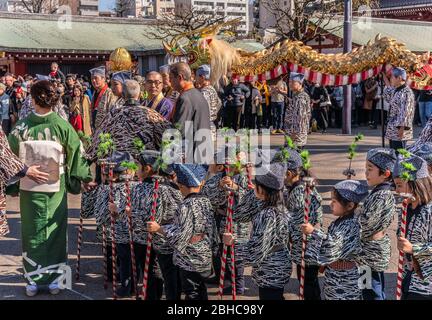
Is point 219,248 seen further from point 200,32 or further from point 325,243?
point 200,32

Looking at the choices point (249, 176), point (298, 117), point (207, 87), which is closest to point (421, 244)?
point (249, 176)

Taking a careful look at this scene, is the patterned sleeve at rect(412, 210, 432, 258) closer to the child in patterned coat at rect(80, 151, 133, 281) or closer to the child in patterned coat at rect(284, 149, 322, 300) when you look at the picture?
the child in patterned coat at rect(284, 149, 322, 300)

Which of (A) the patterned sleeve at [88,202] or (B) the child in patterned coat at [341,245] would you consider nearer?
(B) the child in patterned coat at [341,245]

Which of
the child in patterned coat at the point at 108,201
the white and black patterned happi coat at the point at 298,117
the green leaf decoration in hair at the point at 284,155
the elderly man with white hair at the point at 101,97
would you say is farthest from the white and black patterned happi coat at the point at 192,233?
the white and black patterned happi coat at the point at 298,117

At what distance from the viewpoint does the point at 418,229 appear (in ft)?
14.0

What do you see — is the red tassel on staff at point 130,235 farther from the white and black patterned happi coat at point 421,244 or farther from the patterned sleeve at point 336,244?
the white and black patterned happi coat at point 421,244

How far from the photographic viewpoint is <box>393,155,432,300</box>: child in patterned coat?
4207 millimetres

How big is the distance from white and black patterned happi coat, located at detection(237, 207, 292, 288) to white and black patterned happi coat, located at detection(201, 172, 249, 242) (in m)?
0.72

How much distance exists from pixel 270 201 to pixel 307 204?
284mm

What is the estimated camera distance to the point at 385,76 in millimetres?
9812

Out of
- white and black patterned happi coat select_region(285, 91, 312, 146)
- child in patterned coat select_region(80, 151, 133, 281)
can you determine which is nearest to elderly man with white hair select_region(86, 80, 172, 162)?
child in patterned coat select_region(80, 151, 133, 281)

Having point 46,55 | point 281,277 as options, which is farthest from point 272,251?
point 46,55

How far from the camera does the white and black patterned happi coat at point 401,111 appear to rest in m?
8.76

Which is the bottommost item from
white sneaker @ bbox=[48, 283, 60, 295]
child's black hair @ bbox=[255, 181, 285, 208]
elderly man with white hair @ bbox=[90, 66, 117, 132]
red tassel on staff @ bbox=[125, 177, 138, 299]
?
white sneaker @ bbox=[48, 283, 60, 295]
